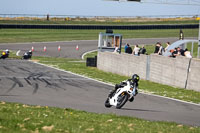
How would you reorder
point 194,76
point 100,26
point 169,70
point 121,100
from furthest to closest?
1. point 100,26
2. point 169,70
3. point 194,76
4. point 121,100

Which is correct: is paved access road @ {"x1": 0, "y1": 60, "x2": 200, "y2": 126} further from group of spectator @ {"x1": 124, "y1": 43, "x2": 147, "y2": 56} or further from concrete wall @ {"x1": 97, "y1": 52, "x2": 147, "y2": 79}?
group of spectator @ {"x1": 124, "y1": 43, "x2": 147, "y2": 56}

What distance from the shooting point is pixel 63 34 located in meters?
64.6

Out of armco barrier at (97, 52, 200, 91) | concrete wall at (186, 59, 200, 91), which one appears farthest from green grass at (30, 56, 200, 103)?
armco barrier at (97, 52, 200, 91)

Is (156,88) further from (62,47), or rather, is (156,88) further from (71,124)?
(62,47)

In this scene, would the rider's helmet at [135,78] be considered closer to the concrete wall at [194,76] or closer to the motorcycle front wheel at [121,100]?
the motorcycle front wheel at [121,100]

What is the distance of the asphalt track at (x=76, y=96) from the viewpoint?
14555 mm

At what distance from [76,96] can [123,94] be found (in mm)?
3529

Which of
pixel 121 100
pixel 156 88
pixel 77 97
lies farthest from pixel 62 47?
pixel 121 100

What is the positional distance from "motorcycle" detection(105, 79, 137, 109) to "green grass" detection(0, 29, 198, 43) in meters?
41.4

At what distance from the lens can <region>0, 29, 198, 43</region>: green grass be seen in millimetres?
58188

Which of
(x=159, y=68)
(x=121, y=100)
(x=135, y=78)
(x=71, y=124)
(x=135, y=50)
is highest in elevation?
(x=135, y=50)

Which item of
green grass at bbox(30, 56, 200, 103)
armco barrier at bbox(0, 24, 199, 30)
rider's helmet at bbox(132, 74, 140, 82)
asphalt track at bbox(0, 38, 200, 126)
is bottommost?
green grass at bbox(30, 56, 200, 103)

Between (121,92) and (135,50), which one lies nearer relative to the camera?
(121,92)

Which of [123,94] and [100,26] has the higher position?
[100,26]
